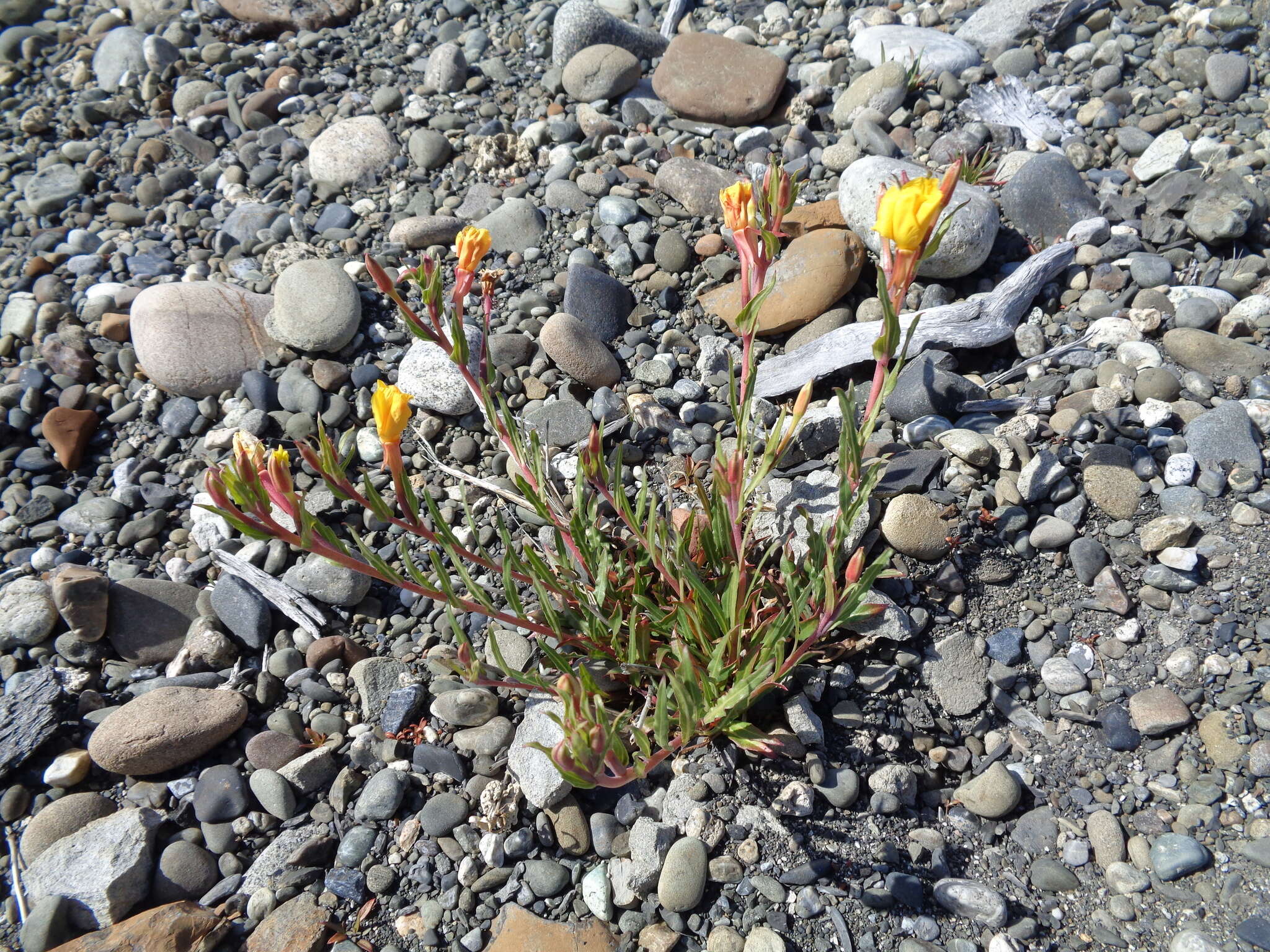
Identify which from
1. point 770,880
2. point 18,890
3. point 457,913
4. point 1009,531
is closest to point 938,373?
point 1009,531

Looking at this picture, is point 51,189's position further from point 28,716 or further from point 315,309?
point 28,716

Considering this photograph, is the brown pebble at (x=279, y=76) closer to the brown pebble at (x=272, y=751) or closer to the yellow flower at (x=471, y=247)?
the yellow flower at (x=471, y=247)

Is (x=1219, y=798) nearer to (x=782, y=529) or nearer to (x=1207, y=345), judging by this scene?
(x=782, y=529)

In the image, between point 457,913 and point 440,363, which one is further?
point 440,363

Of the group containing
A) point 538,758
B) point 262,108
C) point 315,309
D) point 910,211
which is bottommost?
point 538,758

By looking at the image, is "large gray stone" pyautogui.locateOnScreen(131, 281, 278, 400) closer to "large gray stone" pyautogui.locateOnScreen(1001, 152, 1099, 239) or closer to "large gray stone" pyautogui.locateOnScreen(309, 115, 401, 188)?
"large gray stone" pyautogui.locateOnScreen(309, 115, 401, 188)

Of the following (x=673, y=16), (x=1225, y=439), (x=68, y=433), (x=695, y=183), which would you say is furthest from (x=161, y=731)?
(x=673, y=16)
